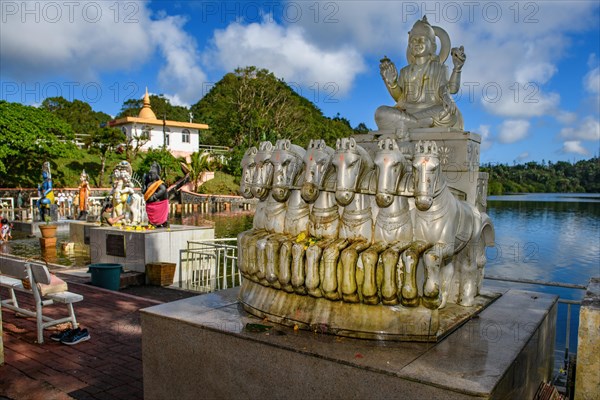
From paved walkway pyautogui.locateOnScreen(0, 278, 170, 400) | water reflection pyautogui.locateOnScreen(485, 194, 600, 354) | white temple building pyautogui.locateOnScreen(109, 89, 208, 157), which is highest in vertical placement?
white temple building pyautogui.locateOnScreen(109, 89, 208, 157)

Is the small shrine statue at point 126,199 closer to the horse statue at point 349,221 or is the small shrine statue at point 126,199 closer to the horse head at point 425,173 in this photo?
the horse statue at point 349,221

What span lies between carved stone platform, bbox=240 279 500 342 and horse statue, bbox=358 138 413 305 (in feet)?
0.34

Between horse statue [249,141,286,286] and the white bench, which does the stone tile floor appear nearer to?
the white bench

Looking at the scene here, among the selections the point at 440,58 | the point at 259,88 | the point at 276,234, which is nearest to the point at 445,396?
the point at 276,234

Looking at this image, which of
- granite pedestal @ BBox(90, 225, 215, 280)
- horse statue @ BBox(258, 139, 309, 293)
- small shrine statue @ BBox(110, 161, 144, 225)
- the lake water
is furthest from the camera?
the lake water

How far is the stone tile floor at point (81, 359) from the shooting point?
13.4ft

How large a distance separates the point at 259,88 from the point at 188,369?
3983 centimetres

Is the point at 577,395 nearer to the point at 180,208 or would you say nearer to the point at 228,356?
the point at 228,356

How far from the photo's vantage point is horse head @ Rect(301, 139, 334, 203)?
3432 mm

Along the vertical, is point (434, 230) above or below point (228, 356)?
above

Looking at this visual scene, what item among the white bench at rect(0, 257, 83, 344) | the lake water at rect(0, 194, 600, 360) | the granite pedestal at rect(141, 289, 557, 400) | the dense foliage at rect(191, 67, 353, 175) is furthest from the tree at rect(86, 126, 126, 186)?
the granite pedestal at rect(141, 289, 557, 400)

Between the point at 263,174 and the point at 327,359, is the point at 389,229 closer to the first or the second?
the point at 327,359

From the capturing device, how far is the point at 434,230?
10.4 feet

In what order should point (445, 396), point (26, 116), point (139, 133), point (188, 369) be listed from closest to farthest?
point (445, 396) < point (188, 369) < point (26, 116) < point (139, 133)
